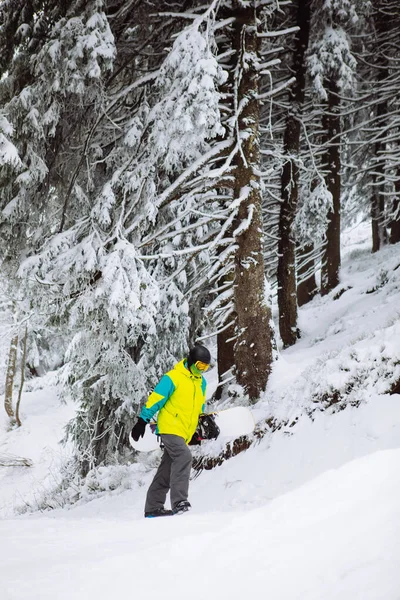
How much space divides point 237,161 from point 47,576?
624cm

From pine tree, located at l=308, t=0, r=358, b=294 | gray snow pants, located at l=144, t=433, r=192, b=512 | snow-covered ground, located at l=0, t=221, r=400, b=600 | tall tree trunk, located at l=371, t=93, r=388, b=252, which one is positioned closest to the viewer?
snow-covered ground, located at l=0, t=221, r=400, b=600

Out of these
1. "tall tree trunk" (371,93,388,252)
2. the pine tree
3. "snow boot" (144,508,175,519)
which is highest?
the pine tree

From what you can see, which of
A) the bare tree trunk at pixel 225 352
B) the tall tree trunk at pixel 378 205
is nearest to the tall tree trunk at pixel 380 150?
the tall tree trunk at pixel 378 205

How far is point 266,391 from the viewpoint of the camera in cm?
685

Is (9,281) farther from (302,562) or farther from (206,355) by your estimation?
(302,562)

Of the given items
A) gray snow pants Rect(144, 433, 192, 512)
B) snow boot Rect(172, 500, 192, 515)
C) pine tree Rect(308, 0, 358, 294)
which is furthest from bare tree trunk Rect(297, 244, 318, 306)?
snow boot Rect(172, 500, 192, 515)

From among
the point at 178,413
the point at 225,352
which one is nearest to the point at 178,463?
the point at 178,413

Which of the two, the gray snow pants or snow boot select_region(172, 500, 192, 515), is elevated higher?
the gray snow pants

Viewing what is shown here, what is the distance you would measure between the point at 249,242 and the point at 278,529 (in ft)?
16.8

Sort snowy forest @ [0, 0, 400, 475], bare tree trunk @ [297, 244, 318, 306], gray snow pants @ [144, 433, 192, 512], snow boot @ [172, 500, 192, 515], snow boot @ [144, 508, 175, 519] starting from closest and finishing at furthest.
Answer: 1. snow boot @ [172, 500, 192, 515]
2. gray snow pants @ [144, 433, 192, 512]
3. snow boot @ [144, 508, 175, 519]
4. snowy forest @ [0, 0, 400, 475]
5. bare tree trunk @ [297, 244, 318, 306]

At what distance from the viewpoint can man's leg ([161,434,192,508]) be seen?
478 cm

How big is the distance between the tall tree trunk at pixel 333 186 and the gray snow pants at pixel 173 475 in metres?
10.9

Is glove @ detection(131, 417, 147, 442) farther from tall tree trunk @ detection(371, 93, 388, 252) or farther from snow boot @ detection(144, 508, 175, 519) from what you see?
tall tree trunk @ detection(371, 93, 388, 252)

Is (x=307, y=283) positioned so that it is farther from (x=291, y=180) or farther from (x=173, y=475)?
(x=173, y=475)
